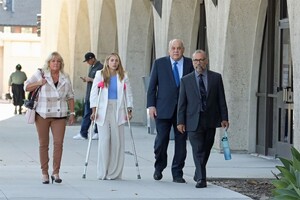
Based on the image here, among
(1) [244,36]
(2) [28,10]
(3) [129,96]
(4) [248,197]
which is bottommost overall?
(4) [248,197]

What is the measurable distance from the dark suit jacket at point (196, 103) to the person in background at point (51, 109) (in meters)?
1.62

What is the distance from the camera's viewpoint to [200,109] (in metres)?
12.4

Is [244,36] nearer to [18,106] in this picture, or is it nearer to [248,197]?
[248,197]

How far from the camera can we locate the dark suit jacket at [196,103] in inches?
488

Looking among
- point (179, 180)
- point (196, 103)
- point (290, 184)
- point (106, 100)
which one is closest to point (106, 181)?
point (179, 180)

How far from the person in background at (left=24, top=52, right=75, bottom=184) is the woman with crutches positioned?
0.64m

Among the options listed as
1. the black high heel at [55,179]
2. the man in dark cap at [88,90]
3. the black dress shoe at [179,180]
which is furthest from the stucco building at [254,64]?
the black high heel at [55,179]

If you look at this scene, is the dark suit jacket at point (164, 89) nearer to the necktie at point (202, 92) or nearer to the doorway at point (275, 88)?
the necktie at point (202, 92)

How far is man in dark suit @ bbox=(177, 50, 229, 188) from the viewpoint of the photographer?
40.6 ft

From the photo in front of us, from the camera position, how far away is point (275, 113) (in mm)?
17359

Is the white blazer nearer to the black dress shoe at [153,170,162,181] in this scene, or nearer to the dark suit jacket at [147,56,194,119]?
the dark suit jacket at [147,56,194,119]

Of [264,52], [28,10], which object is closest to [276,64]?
[264,52]

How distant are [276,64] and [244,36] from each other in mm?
800

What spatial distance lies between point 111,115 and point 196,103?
1463mm
